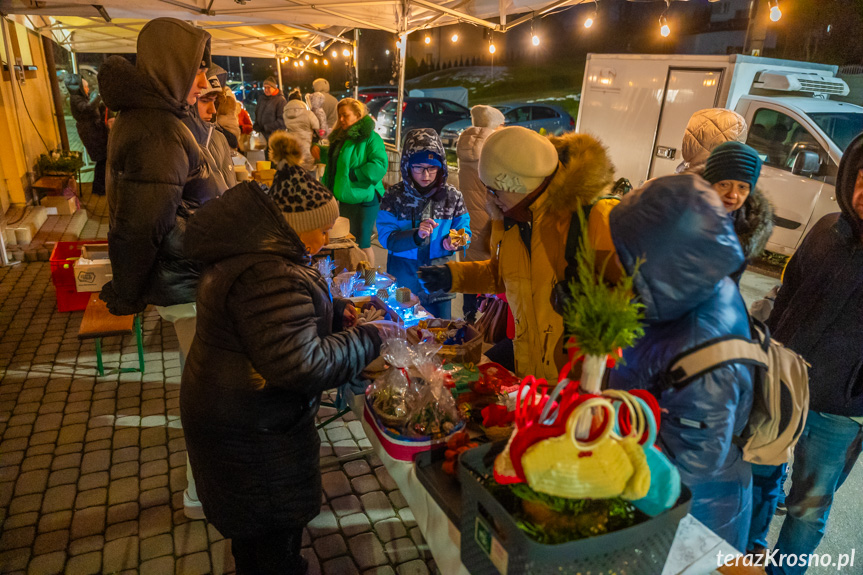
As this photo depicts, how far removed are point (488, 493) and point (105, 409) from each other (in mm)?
3902

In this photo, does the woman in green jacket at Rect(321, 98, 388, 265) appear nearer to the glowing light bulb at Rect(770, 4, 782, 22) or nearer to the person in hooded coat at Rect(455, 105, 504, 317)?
the person in hooded coat at Rect(455, 105, 504, 317)

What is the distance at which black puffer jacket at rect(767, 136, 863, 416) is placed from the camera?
2215mm

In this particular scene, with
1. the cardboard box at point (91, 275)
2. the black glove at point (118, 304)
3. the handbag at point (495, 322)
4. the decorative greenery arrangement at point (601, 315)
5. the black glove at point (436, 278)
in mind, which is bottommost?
the cardboard box at point (91, 275)

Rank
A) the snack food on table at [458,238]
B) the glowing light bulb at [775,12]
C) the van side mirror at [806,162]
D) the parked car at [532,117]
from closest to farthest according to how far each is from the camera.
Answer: the snack food on table at [458,238], the glowing light bulb at [775,12], the van side mirror at [806,162], the parked car at [532,117]

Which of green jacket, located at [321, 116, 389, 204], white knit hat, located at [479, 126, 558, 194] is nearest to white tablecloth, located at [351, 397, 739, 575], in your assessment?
white knit hat, located at [479, 126, 558, 194]

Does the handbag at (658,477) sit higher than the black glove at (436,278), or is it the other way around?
the handbag at (658,477)

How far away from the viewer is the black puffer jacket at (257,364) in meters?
1.72

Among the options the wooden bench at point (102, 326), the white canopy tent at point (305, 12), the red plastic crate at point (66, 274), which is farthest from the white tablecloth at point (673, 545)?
the white canopy tent at point (305, 12)

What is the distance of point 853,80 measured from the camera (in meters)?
13.2

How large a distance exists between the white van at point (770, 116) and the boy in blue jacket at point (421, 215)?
5.41 m

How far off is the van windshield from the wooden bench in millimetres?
8827

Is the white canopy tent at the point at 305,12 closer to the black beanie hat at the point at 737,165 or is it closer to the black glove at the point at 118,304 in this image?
the black beanie hat at the point at 737,165

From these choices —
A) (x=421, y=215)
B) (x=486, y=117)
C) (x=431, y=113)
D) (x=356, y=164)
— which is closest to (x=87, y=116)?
(x=356, y=164)

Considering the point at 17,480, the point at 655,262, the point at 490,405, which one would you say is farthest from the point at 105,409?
the point at 655,262
